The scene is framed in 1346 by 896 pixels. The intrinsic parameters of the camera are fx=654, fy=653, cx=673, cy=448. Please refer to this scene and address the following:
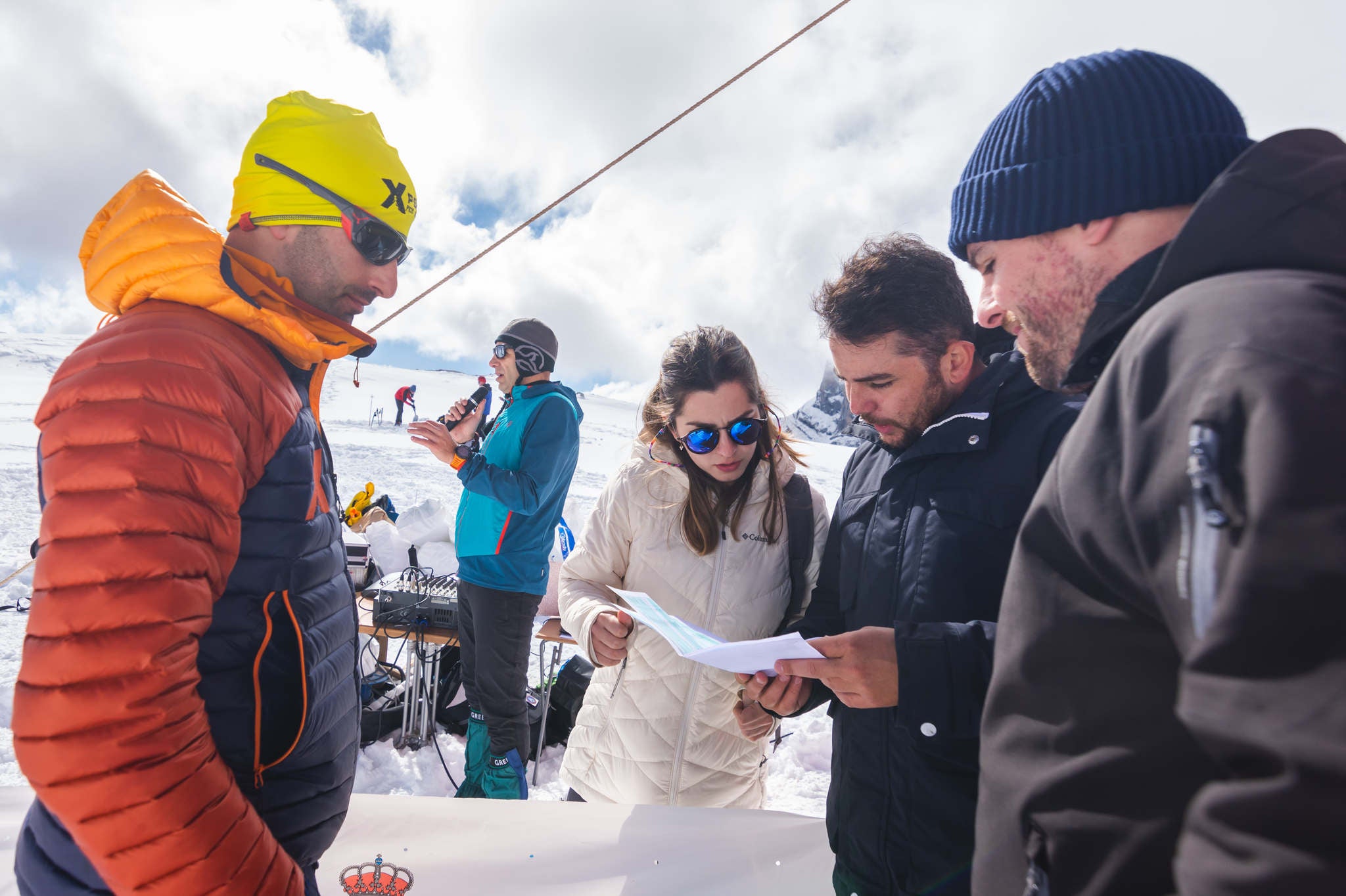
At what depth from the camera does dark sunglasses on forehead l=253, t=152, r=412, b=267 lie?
137 centimetres

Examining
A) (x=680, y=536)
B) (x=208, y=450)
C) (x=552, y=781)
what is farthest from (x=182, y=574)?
(x=552, y=781)

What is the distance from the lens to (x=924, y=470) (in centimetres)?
142

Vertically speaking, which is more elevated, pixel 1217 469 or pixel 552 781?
pixel 1217 469

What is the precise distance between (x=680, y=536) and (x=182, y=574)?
1306 millimetres

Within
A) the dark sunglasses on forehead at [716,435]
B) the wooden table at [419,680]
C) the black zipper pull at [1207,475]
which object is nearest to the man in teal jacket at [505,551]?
the wooden table at [419,680]

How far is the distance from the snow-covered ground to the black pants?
0.38m

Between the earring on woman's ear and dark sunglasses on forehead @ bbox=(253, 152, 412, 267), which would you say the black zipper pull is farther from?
the earring on woman's ear

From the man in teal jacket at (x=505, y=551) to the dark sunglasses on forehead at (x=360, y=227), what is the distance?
1804mm

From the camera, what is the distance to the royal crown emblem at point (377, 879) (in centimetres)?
161

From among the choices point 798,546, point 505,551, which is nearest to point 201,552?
point 798,546

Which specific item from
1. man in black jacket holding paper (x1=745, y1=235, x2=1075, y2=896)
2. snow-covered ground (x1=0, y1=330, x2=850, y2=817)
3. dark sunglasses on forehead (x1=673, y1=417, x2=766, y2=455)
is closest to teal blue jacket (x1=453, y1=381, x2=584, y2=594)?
snow-covered ground (x1=0, y1=330, x2=850, y2=817)

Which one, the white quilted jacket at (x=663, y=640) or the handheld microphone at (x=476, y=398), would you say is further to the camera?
the handheld microphone at (x=476, y=398)

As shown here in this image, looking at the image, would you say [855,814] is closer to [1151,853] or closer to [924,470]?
[924,470]

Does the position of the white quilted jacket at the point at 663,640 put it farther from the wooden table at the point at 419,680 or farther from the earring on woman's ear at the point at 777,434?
the wooden table at the point at 419,680
